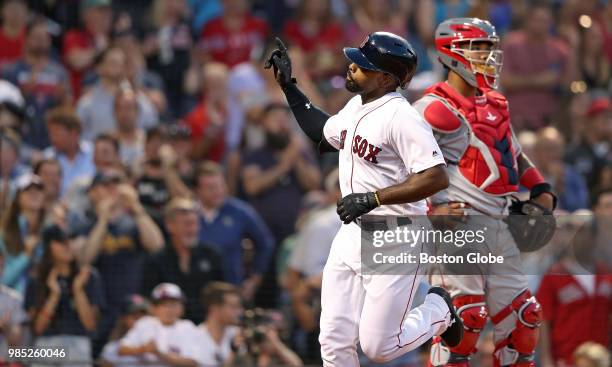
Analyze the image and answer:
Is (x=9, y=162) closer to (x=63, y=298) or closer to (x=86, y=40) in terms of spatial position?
(x=63, y=298)

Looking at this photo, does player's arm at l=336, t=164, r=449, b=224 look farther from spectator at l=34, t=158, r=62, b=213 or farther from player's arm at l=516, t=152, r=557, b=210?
spectator at l=34, t=158, r=62, b=213

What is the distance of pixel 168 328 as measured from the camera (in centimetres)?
962

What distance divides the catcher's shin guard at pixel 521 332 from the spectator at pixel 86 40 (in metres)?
6.34

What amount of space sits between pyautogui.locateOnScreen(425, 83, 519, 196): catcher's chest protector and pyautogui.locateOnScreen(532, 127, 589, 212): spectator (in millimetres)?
4309

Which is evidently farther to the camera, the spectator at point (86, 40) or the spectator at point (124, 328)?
the spectator at point (86, 40)

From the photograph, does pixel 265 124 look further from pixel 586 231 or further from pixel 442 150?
pixel 442 150

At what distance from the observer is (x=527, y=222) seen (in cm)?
750

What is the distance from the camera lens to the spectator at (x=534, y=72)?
43.0ft

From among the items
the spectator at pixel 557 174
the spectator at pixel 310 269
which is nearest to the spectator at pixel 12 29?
the spectator at pixel 310 269

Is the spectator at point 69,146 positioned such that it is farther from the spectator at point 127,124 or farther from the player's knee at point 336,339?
the player's knee at point 336,339

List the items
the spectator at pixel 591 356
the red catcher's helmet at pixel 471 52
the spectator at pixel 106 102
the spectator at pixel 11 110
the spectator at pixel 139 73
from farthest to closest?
the spectator at pixel 139 73
the spectator at pixel 106 102
the spectator at pixel 11 110
the spectator at pixel 591 356
the red catcher's helmet at pixel 471 52

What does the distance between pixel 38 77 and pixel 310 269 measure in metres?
3.42

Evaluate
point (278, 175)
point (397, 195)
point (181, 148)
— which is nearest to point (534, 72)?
point (278, 175)

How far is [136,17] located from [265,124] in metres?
2.60
